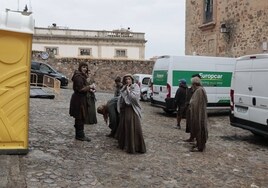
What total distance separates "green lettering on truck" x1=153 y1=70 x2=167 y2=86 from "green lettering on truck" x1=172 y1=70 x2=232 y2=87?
465 millimetres

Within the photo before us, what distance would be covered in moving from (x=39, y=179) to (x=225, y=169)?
3329mm

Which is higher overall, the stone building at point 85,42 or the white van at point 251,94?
the stone building at point 85,42

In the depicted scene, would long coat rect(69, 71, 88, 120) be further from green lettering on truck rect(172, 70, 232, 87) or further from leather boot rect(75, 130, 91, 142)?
green lettering on truck rect(172, 70, 232, 87)

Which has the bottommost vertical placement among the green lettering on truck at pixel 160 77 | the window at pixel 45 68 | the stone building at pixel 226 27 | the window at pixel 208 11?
the green lettering on truck at pixel 160 77

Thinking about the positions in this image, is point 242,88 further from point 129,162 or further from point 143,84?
point 143,84

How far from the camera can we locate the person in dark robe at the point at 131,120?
27.6 ft

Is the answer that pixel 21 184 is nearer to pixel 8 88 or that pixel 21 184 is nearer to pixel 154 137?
pixel 8 88

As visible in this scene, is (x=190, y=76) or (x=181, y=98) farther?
(x=190, y=76)

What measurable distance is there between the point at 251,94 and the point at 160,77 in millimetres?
5698

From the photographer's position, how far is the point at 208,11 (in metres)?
24.5

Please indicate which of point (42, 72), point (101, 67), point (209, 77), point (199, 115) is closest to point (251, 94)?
point (199, 115)

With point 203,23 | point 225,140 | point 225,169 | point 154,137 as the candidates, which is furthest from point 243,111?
point 203,23

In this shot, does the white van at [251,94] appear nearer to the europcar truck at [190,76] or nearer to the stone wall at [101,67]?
the europcar truck at [190,76]

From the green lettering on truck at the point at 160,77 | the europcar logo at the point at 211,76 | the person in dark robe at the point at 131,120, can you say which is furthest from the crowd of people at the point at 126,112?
the europcar logo at the point at 211,76
